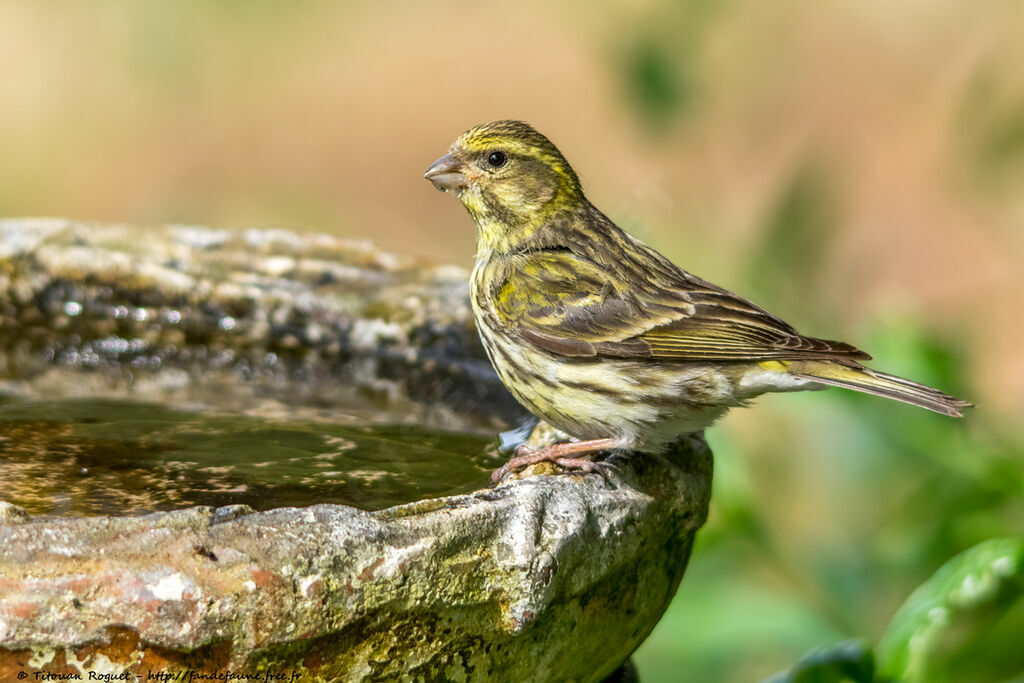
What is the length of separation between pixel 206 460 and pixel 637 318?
133cm

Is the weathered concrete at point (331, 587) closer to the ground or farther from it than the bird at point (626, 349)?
closer to the ground

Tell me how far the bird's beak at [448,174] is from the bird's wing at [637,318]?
43 centimetres

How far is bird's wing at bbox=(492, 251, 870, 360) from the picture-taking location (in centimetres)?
353

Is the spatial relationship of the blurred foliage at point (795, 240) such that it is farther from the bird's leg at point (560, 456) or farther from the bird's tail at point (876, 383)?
the bird's leg at point (560, 456)

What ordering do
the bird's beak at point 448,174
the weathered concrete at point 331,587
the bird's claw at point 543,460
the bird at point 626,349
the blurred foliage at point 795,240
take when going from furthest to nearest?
1. the blurred foliage at point 795,240
2. the bird's beak at point 448,174
3. the bird at point 626,349
4. the bird's claw at point 543,460
5. the weathered concrete at point 331,587

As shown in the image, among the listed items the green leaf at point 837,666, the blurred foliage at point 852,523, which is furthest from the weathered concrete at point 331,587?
the blurred foliage at point 852,523

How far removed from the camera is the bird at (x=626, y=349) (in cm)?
343

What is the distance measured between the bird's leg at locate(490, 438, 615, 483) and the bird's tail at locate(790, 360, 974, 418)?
617 mm

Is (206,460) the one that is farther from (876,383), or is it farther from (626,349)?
(876,383)

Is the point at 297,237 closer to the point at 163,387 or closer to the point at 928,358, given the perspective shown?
the point at 163,387

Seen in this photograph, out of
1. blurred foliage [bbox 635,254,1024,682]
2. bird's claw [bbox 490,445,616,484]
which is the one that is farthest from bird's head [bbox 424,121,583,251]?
bird's claw [bbox 490,445,616,484]

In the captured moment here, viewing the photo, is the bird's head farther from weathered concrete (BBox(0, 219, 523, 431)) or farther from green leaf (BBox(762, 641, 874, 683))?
green leaf (BBox(762, 641, 874, 683))

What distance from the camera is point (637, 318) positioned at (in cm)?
365

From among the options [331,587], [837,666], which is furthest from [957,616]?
[331,587]
